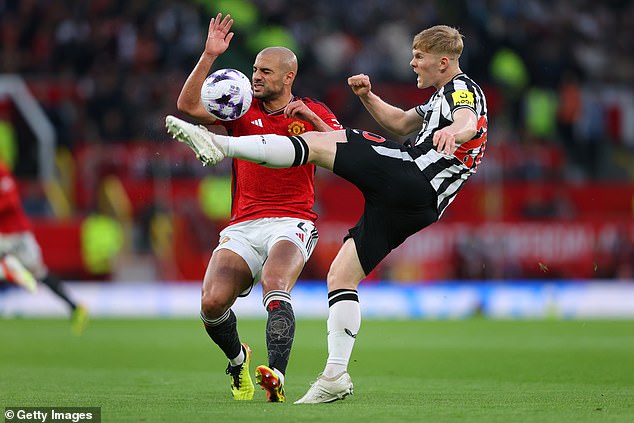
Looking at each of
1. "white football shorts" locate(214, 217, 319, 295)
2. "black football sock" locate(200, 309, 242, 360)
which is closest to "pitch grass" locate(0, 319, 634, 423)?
"black football sock" locate(200, 309, 242, 360)

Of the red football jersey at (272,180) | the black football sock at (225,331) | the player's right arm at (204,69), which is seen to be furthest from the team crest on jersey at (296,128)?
the black football sock at (225,331)

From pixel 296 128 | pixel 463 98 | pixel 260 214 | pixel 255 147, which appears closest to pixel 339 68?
pixel 296 128

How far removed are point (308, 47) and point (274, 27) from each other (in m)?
0.93

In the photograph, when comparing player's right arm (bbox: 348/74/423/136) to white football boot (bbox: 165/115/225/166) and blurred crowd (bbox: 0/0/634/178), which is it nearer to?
white football boot (bbox: 165/115/225/166)

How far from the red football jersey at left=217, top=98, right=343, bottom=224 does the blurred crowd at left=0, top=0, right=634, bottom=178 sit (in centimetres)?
1125

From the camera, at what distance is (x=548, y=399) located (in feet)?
23.5

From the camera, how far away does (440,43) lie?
23.4 ft

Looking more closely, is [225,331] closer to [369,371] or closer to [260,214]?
[260,214]

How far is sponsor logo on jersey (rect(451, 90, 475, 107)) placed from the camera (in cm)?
687

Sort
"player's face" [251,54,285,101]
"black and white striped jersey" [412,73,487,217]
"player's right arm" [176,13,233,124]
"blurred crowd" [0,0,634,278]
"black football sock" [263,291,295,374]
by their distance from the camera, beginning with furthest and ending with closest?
"blurred crowd" [0,0,634,278], "player's face" [251,54,285,101], "player's right arm" [176,13,233,124], "black football sock" [263,291,295,374], "black and white striped jersey" [412,73,487,217]

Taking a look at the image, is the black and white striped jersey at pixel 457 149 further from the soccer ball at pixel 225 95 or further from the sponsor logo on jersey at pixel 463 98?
the soccer ball at pixel 225 95

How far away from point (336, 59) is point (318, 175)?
3.84 meters

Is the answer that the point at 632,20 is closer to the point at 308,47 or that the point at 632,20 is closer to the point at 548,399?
the point at 308,47

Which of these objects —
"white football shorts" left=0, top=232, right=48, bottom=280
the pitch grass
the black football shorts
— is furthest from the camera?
"white football shorts" left=0, top=232, right=48, bottom=280
